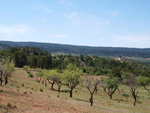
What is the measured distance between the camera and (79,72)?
144ft

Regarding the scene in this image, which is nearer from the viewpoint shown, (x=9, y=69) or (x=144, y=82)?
(x=9, y=69)

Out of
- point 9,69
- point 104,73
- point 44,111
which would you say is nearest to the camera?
point 44,111

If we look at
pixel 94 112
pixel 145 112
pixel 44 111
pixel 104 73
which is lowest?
pixel 104 73

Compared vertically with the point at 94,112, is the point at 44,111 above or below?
above

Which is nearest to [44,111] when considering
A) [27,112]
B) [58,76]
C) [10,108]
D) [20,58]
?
[27,112]

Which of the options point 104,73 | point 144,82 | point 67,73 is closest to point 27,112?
point 67,73

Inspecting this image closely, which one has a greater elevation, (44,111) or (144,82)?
(44,111)

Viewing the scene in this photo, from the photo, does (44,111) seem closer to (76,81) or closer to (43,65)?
(76,81)

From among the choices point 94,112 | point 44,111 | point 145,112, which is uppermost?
point 44,111

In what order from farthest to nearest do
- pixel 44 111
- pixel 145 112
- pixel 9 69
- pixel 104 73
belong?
1. pixel 104 73
2. pixel 9 69
3. pixel 145 112
4. pixel 44 111

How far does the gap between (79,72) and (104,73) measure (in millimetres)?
119114

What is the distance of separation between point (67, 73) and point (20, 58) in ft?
352

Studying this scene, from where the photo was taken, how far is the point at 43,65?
14625 cm

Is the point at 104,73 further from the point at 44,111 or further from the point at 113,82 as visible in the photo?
the point at 44,111
